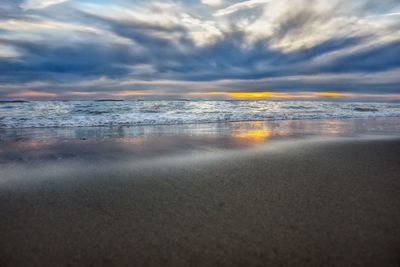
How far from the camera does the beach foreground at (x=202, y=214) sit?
216cm

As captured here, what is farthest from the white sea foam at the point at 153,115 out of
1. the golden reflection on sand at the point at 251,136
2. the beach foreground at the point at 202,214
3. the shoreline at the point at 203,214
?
the shoreline at the point at 203,214

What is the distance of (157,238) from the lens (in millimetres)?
2410

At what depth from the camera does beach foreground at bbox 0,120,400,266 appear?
7.09ft

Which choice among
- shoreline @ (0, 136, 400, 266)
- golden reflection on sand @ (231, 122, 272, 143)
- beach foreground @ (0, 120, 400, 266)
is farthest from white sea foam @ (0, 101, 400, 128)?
shoreline @ (0, 136, 400, 266)

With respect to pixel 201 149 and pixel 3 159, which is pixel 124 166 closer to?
pixel 201 149

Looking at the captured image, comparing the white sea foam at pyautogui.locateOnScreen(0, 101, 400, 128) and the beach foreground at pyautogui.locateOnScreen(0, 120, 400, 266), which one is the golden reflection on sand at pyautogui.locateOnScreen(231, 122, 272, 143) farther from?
the white sea foam at pyautogui.locateOnScreen(0, 101, 400, 128)

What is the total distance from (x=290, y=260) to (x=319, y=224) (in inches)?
29.1

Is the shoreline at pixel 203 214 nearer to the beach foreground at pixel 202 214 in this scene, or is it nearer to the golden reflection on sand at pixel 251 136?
the beach foreground at pixel 202 214

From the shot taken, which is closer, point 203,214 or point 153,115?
point 203,214

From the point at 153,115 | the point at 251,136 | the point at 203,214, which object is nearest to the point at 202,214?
the point at 203,214

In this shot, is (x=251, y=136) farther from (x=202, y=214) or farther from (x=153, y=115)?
(x=153, y=115)

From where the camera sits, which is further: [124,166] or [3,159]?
[3,159]

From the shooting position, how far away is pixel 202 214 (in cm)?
290

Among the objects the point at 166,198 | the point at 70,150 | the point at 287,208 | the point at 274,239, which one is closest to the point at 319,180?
the point at 287,208
